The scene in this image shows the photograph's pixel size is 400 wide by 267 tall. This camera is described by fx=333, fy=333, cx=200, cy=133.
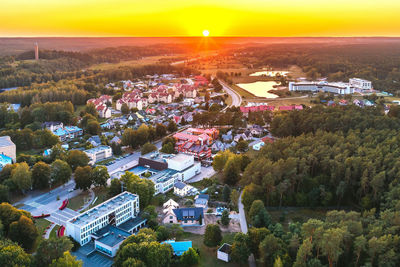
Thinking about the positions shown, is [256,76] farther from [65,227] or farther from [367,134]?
[65,227]

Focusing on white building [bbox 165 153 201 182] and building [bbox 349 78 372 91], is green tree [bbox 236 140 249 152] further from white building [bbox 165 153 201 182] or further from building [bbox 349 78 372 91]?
A: building [bbox 349 78 372 91]

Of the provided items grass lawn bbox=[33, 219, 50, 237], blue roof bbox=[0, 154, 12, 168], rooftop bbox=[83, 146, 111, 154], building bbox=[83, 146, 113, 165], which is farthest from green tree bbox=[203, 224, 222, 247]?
blue roof bbox=[0, 154, 12, 168]

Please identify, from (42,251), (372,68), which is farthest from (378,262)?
(372,68)

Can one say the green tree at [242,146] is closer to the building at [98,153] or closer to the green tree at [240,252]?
the building at [98,153]

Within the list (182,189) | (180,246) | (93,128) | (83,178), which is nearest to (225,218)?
(180,246)

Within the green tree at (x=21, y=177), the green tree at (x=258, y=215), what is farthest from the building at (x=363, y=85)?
the green tree at (x=21, y=177)

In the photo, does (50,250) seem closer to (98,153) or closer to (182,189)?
(182,189)

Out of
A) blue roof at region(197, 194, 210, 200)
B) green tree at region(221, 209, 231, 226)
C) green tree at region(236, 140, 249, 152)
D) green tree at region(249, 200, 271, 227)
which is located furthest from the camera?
green tree at region(236, 140, 249, 152)
